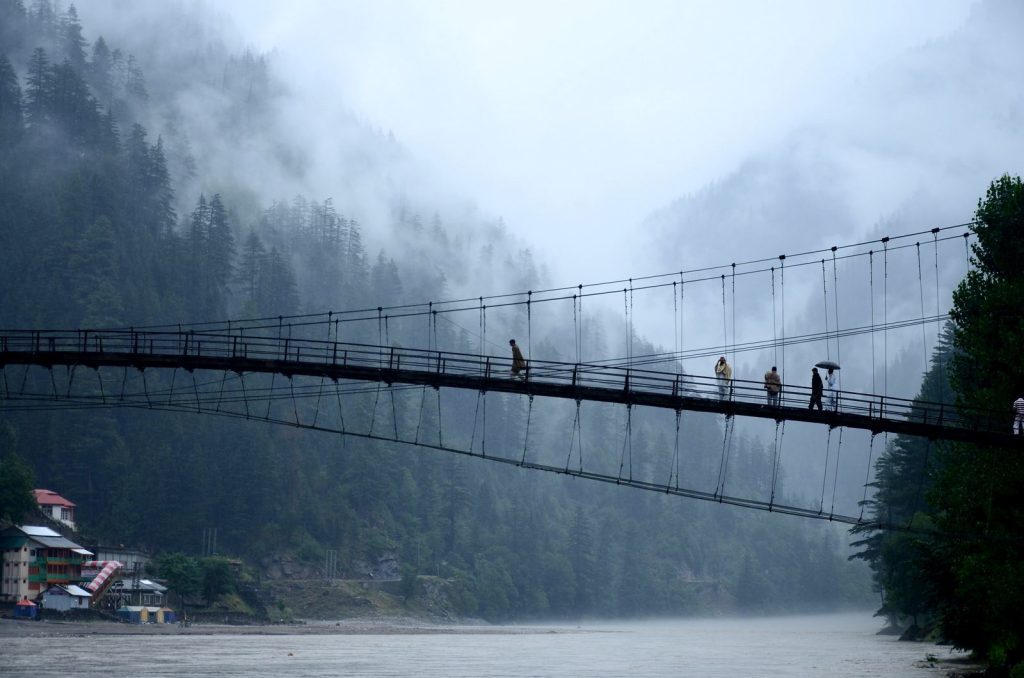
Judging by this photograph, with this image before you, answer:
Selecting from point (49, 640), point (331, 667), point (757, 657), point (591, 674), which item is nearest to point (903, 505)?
point (757, 657)

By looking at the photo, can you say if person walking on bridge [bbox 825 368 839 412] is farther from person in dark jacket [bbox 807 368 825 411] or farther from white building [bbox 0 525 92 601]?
white building [bbox 0 525 92 601]

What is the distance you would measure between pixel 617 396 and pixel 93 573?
92.4m

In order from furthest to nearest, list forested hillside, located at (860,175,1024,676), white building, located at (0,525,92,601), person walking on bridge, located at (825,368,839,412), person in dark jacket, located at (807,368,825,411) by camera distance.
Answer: white building, located at (0,525,92,601), forested hillside, located at (860,175,1024,676), person in dark jacket, located at (807,368,825,411), person walking on bridge, located at (825,368,839,412)

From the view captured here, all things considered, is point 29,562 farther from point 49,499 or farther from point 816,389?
point 816,389

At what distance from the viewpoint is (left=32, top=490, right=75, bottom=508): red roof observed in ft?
476

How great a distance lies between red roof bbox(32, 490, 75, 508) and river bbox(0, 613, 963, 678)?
33112 mm

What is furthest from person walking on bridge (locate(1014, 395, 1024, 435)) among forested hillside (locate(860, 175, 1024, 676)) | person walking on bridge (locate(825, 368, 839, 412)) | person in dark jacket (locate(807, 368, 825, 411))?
person in dark jacket (locate(807, 368, 825, 411))

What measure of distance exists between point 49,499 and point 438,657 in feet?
256

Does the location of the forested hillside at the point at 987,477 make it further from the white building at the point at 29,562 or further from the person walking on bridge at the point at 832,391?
the white building at the point at 29,562

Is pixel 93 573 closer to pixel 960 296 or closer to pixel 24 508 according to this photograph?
pixel 24 508

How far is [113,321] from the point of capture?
19300 centimetres

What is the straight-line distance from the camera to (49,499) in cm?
14600

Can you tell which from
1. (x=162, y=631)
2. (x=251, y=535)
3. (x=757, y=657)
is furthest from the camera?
(x=251, y=535)

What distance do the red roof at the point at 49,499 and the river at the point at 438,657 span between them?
33.1 m
